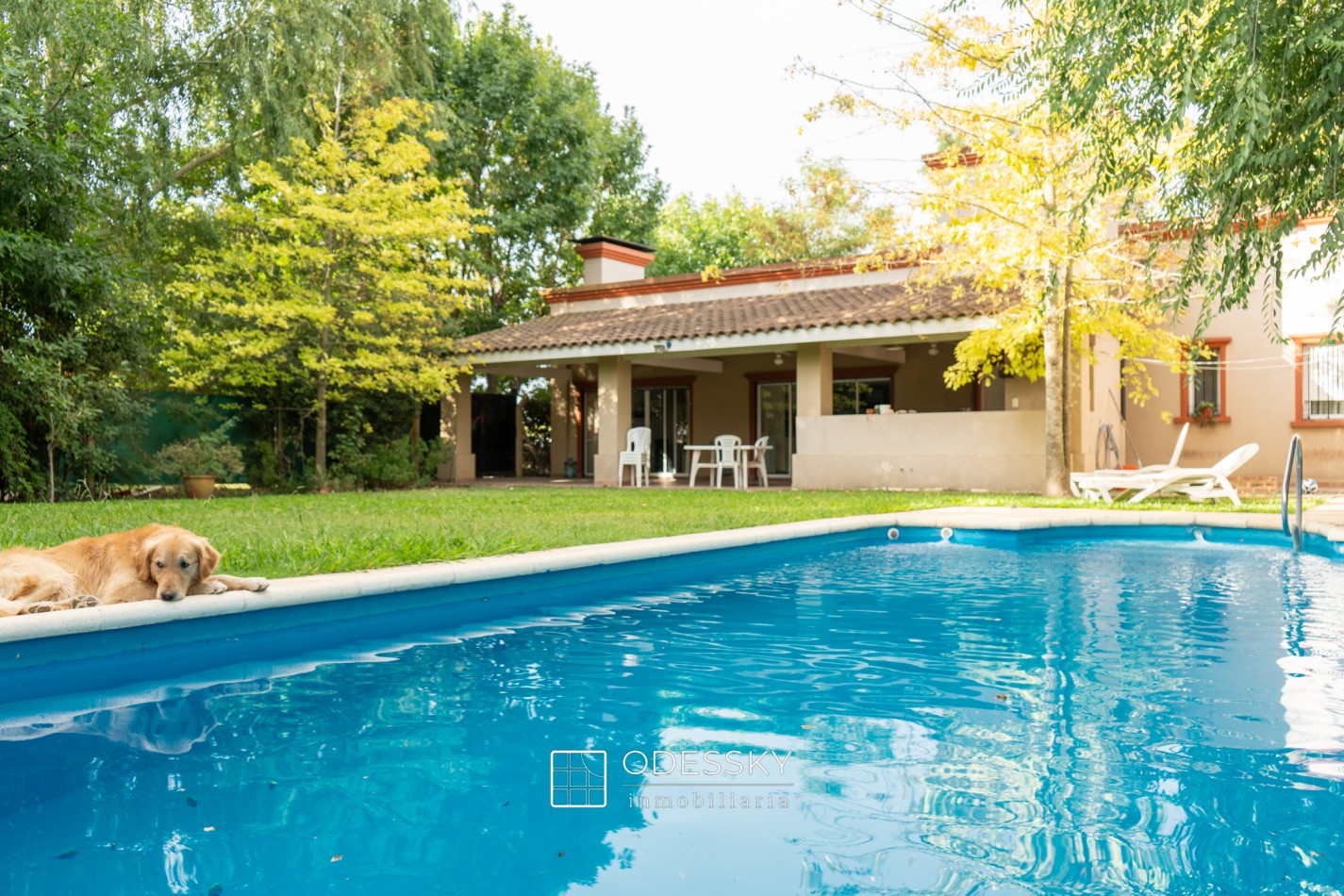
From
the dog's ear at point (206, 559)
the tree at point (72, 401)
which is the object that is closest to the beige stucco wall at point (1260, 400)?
the dog's ear at point (206, 559)

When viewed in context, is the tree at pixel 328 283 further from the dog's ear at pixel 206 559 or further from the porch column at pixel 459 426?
the dog's ear at pixel 206 559

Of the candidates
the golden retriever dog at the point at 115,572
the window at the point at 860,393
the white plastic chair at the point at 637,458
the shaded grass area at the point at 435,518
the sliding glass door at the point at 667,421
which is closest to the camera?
the golden retriever dog at the point at 115,572

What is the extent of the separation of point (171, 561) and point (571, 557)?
2345mm

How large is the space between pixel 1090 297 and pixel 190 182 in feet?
54.0

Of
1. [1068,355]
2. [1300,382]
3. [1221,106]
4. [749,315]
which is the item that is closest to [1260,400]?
[1300,382]

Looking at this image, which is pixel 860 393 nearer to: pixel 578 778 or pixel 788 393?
pixel 788 393

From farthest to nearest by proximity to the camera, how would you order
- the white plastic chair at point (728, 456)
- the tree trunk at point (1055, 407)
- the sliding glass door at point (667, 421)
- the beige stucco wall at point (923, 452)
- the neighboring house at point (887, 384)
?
the sliding glass door at point (667, 421)
the white plastic chair at point (728, 456)
the neighboring house at point (887, 384)
the beige stucco wall at point (923, 452)
the tree trunk at point (1055, 407)

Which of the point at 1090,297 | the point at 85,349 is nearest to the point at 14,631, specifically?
the point at 85,349

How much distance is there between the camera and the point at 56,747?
331 centimetres

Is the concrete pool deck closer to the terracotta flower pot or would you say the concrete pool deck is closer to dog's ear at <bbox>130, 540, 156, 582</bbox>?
dog's ear at <bbox>130, 540, 156, 582</bbox>

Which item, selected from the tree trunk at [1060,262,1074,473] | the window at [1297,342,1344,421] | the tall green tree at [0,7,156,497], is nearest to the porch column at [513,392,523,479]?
the tall green tree at [0,7,156,497]

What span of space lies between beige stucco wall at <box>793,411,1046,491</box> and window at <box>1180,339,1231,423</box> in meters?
3.59

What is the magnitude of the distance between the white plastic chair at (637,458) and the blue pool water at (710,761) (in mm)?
10561

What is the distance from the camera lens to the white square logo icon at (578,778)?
282cm
